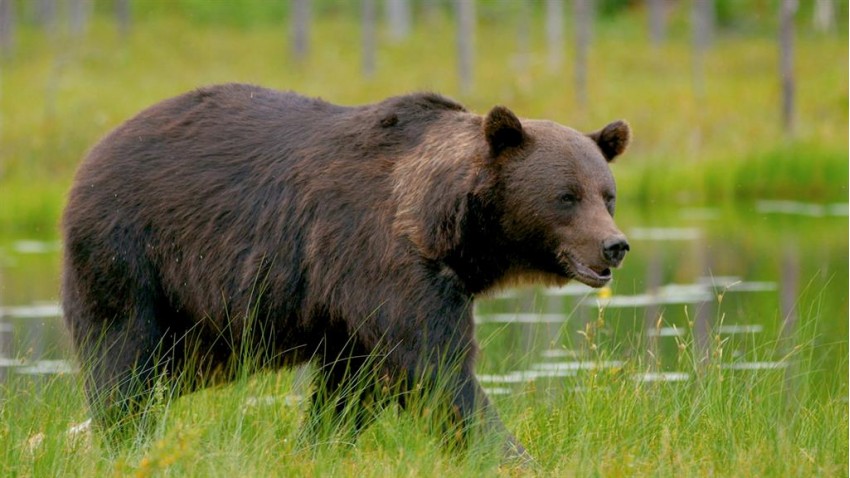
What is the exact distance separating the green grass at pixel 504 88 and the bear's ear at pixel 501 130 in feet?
6.11

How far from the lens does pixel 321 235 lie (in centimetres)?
589

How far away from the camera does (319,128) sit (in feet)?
20.6

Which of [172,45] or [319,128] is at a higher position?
[319,128]

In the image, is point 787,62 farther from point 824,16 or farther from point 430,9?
point 430,9

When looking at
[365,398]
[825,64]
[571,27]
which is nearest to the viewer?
[365,398]

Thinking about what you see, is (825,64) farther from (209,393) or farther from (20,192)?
(209,393)

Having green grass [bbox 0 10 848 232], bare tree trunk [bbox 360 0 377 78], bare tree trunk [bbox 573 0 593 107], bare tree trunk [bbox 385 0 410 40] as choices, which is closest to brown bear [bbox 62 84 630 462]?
green grass [bbox 0 10 848 232]

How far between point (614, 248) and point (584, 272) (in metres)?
0.18

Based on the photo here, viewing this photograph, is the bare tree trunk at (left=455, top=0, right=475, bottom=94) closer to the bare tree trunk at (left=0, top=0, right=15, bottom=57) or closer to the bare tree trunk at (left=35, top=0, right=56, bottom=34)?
the bare tree trunk at (left=0, top=0, right=15, bottom=57)

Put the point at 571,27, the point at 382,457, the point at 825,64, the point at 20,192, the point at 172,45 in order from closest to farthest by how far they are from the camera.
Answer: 1. the point at 382,457
2. the point at 20,192
3. the point at 825,64
4. the point at 172,45
5. the point at 571,27

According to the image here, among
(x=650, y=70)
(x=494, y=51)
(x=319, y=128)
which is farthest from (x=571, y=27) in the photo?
(x=319, y=128)

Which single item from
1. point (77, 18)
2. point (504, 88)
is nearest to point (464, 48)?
point (504, 88)

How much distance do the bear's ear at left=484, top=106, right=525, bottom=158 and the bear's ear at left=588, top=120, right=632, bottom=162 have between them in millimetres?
495

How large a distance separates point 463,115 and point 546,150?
0.51 meters
